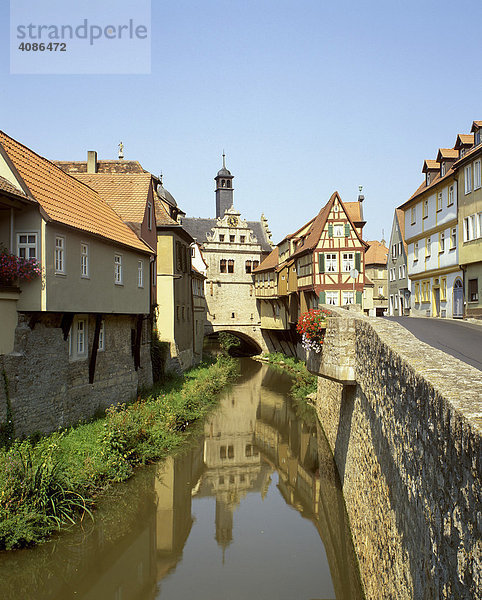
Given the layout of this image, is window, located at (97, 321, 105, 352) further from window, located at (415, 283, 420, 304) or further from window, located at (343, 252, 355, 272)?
window, located at (415, 283, 420, 304)

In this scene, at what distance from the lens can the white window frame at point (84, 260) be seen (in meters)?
13.9

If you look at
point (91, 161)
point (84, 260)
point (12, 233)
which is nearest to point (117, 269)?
point (84, 260)

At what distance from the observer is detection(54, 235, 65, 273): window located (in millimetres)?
12609

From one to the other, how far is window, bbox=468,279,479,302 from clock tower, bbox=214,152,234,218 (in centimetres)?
3692

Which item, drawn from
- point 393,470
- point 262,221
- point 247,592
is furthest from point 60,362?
point 262,221

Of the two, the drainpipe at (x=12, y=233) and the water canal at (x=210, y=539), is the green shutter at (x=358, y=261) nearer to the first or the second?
the water canal at (x=210, y=539)

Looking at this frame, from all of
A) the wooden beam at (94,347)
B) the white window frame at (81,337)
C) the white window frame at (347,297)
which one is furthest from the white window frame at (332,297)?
the white window frame at (81,337)

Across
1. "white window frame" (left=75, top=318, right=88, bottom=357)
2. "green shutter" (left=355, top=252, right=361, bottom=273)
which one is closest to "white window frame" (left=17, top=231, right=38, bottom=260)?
"white window frame" (left=75, top=318, right=88, bottom=357)

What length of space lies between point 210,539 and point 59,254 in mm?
7470

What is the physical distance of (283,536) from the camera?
37.1ft

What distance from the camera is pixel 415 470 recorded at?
4879 millimetres

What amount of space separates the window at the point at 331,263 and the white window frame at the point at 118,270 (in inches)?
684

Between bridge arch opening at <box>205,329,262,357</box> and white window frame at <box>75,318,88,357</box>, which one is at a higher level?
white window frame at <box>75,318,88,357</box>

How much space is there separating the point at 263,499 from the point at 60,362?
6.39m
